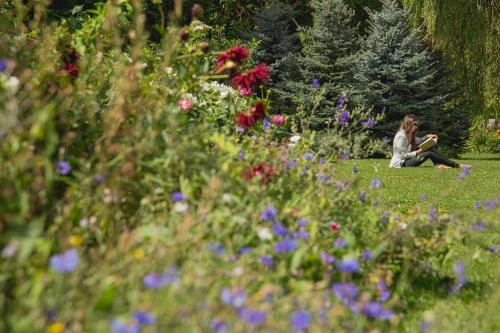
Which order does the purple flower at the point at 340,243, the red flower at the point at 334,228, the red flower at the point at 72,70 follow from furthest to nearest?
the red flower at the point at 72,70
the red flower at the point at 334,228
the purple flower at the point at 340,243

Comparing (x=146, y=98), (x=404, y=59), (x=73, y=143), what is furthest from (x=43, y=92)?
(x=404, y=59)

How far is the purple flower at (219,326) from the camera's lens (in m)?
1.85

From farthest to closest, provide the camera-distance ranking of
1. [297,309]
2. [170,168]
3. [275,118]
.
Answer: [275,118] → [170,168] → [297,309]

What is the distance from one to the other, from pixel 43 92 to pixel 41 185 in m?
0.80

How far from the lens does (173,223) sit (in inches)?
107

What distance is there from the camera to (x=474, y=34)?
→ 17328 millimetres

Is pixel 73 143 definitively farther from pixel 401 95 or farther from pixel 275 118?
pixel 401 95

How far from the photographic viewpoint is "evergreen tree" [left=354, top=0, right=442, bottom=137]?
57.0 ft

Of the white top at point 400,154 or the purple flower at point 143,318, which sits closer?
the purple flower at point 143,318

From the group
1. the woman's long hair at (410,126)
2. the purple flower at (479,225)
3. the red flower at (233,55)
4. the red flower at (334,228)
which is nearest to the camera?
the red flower at (334,228)

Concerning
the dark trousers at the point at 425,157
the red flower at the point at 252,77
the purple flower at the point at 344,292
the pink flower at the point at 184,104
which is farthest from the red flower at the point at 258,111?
the dark trousers at the point at 425,157

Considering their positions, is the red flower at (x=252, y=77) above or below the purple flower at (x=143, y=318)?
above

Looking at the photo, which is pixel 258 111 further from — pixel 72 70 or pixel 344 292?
pixel 344 292

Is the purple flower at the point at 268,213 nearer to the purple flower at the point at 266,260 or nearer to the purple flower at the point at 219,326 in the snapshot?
the purple flower at the point at 266,260
